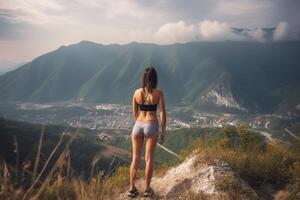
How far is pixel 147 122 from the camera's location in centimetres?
905

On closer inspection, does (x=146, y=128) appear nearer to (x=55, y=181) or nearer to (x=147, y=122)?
(x=147, y=122)

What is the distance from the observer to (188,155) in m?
11.9

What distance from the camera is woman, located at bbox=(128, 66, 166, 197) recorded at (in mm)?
9055

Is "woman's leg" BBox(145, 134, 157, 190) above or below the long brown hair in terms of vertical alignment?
below

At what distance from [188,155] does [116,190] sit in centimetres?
278

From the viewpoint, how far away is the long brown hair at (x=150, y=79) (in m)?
9.26

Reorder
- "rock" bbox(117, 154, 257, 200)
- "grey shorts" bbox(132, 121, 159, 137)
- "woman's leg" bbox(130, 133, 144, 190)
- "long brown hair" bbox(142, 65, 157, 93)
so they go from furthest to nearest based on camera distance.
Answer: "long brown hair" bbox(142, 65, 157, 93)
"woman's leg" bbox(130, 133, 144, 190)
"grey shorts" bbox(132, 121, 159, 137)
"rock" bbox(117, 154, 257, 200)

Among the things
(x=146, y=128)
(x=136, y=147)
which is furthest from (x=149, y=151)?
(x=146, y=128)

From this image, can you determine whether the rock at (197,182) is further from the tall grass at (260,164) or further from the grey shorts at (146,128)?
the grey shorts at (146,128)

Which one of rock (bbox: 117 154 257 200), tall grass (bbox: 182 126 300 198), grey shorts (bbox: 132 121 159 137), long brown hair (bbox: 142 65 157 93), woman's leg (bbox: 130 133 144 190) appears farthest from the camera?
tall grass (bbox: 182 126 300 198)

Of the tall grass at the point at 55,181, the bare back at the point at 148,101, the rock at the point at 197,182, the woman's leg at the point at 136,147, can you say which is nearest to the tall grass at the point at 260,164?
the rock at the point at 197,182

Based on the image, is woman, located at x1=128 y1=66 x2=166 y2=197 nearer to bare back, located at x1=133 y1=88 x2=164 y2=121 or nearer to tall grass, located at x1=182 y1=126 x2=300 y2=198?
bare back, located at x1=133 y1=88 x2=164 y2=121

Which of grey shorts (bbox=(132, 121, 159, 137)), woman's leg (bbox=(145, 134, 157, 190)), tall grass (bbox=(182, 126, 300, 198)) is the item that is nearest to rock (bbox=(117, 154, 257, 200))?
tall grass (bbox=(182, 126, 300, 198))

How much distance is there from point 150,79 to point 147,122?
1114 millimetres
